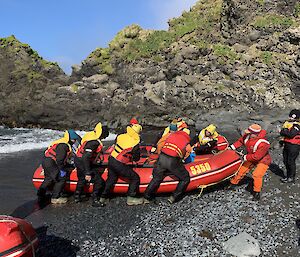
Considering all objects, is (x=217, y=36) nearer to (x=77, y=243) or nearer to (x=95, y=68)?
(x=95, y=68)

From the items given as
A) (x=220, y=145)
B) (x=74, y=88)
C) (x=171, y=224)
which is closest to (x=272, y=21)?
(x=74, y=88)

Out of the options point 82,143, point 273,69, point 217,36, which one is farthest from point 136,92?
point 82,143

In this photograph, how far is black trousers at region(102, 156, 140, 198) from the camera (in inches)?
301

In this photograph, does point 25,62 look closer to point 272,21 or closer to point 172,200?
point 272,21

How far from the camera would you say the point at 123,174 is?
25.4ft

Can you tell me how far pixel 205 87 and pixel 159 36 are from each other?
7.49 metres

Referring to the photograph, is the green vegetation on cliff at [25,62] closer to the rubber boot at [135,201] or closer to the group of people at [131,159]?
the group of people at [131,159]

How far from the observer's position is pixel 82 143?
25.8 ft

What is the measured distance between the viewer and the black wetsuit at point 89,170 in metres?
7.66

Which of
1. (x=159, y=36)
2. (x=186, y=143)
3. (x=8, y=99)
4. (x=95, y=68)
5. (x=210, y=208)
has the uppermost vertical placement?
(x=159, y=36)

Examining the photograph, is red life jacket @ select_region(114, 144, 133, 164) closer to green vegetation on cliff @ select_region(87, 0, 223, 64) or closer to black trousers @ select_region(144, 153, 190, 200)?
black trousers @ select_region(144, 153, 190, 200)

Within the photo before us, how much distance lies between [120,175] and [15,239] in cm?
376

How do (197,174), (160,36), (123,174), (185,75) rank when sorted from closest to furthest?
(123,174)
(197,174)
(185,75)
(160,36)

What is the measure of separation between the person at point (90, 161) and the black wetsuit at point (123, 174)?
24cm
